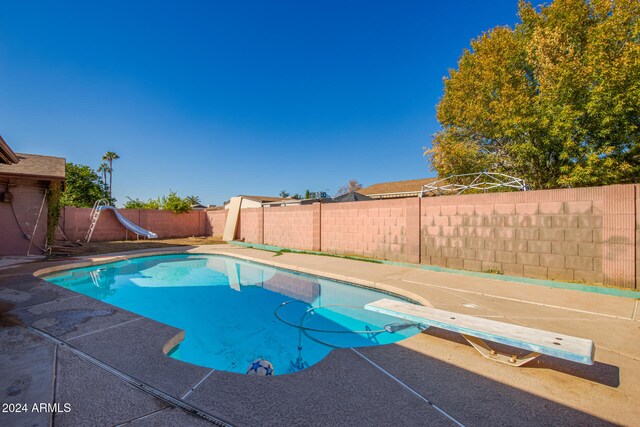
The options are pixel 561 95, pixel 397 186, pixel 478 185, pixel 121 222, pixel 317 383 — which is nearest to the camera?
pixel 317 383

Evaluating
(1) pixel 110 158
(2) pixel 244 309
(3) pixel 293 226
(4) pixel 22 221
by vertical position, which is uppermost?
(1) pixel 110 158

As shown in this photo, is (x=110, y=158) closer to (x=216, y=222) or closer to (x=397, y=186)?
(x=216, y=222)

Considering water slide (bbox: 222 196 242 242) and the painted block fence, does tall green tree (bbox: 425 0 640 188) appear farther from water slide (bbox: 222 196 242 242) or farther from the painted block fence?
water slide (bbox: 222 196 242 242)

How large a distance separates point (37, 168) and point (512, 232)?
15.4m

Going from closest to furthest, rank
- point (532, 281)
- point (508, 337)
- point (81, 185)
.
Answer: point (508, 337) → point (532, 281) → point (81, 185)

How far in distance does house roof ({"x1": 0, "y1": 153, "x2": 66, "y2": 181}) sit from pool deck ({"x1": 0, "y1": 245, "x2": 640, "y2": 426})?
8274 mm

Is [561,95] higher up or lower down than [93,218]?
higher up

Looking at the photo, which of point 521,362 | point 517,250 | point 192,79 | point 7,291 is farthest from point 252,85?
point 521,362

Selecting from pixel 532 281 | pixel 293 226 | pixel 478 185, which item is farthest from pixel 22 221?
pixel 478 185

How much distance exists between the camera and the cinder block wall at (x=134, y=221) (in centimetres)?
1502

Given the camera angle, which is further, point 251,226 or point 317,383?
point 251,226

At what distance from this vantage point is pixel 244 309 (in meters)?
6.11

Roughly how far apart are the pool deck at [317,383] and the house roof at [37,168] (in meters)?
8.27

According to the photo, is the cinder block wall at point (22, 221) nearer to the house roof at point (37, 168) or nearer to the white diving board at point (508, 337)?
the house roof at point (37, 168)
